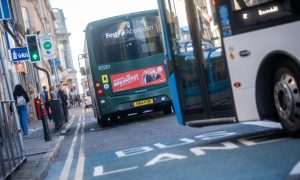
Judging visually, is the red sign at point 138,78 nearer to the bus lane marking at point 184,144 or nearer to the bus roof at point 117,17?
the bus roof at point 117,17

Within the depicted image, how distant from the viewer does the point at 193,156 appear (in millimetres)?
8117

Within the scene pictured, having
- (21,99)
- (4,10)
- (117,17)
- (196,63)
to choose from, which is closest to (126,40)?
(117,17)

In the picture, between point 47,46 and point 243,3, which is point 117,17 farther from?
point 243,3

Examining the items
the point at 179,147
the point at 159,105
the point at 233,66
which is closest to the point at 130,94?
the point at 159,105

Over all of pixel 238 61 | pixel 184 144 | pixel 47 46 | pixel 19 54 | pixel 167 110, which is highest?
pixel 47 46

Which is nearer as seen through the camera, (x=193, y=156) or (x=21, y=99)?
(x=193, y=156)

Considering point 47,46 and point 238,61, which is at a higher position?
point 47,46

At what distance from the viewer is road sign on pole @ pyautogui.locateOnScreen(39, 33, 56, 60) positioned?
18641 mm

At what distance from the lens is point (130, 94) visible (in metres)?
17.8

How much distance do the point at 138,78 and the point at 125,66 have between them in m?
0.54

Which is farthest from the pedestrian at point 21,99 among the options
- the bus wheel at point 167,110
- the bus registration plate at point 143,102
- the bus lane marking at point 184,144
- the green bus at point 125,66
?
the bus lane marking at point 184,144

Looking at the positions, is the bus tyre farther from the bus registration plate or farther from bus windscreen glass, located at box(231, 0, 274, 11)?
the bus registration plate

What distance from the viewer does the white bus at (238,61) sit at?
7508 mm

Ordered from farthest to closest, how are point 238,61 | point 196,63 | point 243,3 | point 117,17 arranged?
1. point 117,17
2. point 196,63
3. point 238,61
4. point 243,3
